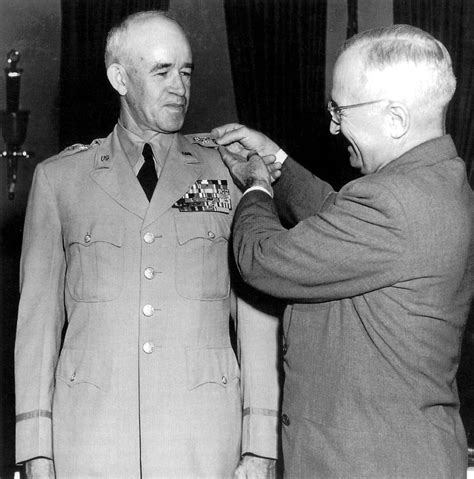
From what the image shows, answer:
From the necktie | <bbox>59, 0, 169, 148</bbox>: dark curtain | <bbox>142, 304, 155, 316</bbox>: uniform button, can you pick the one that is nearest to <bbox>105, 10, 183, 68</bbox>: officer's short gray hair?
the necktie

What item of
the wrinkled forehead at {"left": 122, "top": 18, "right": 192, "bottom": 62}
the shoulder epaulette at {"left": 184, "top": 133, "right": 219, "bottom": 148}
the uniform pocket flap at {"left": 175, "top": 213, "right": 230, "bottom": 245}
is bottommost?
the uniform pocket flap at {"left": 175, "top": 213, "right": 230, "bottom": 245}

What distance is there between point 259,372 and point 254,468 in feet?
0.93

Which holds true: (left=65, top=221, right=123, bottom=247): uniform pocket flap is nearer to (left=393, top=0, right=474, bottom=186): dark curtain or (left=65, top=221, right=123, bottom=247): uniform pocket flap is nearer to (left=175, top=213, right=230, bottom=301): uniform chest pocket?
(left=175, top=213, right=230, bottom=301): uniform chest pocket

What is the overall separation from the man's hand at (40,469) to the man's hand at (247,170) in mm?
1007

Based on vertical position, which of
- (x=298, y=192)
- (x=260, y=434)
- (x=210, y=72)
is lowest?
(x=260, y=434)

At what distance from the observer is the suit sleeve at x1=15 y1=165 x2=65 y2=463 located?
2197mm

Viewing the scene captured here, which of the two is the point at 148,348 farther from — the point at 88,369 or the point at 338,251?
the point at 338,251

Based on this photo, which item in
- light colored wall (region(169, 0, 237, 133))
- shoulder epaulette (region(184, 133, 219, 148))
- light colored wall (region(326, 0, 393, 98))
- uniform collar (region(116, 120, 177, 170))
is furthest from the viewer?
light colored wall (region(169, 0, 237, 133))

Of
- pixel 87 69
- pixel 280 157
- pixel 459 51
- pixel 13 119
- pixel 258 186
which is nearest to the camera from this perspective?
pixel 258 186

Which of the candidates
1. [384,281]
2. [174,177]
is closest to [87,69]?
[174,177]

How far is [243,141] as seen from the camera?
2.56 meters

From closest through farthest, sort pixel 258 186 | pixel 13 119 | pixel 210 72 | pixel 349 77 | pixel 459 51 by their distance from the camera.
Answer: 1. pixel 349 77
2. pixel 258 186
3. pixel 459 51
4. pixel 13 119
5. pixel 210 72

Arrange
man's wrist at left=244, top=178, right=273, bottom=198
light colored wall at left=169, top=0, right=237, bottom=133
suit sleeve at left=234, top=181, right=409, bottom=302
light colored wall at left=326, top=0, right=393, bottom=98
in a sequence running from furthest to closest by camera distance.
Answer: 1. light colored wall at left=169, top=0, right=237, bottom=133
2. light colored wall at left=326, top=0, right=393, bottom=98
3. man's wrist at left=244, top=178, right=273, bottom=198
4. suit sleeve at left=234, top=181, right=409, bottom=302

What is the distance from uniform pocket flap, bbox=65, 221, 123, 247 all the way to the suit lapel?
93 mm
